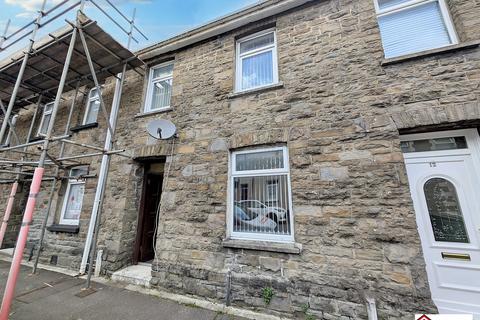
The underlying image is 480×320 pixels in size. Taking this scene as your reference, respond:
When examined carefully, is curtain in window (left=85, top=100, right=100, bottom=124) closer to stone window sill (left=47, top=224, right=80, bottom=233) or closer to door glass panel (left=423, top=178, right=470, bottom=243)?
stone window sill (left=47, top=224, right=80, bottom=233)

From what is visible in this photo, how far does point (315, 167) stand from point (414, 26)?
3.01 metres

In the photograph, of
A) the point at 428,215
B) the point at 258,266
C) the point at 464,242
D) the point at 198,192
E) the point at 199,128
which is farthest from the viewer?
the point at 199,128

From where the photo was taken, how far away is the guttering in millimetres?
4246

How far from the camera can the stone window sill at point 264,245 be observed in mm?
3189

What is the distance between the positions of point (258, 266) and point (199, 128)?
2.91 metres

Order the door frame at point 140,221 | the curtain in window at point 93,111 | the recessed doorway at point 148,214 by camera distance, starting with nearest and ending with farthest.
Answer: the door frame at point 140,221 → the recessed doorway at point 148,214 → the curtain in window at point 93,111

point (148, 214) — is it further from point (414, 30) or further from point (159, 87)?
point (414, 30)

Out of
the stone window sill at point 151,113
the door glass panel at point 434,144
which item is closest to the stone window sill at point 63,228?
the stone window sill at point 151,113

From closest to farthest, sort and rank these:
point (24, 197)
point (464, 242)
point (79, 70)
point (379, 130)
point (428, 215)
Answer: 1. point (464, 242)
2. point (428, 215)
3. point (379, 130)
4. point (79, 70)
5. point (24, 197)

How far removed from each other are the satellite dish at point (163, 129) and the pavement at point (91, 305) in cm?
304

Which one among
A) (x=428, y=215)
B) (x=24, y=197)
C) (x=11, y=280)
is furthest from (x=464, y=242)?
(x=24, y=197)

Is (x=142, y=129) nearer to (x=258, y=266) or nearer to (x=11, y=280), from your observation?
(x=11, y=280)

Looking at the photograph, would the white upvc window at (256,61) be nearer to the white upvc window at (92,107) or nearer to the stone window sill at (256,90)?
the stone window sill at (256,90)

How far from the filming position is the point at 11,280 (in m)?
2.71
